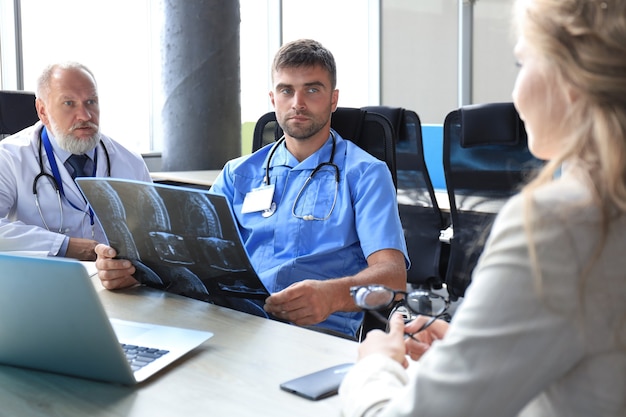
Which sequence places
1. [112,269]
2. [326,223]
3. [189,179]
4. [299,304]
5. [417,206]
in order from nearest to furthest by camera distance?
[299,304]
[112,269]
[326,223]
[417,206]
[189,179]

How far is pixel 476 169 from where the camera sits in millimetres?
2900

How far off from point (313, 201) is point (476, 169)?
1106mm

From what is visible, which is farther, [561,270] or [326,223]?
[326,223]

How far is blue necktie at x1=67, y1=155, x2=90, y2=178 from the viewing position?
260 cm

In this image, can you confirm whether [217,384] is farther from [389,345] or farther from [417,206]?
[417,206]

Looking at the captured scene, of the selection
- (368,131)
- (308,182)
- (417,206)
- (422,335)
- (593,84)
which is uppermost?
(593,84)

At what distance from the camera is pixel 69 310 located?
1.04 meters

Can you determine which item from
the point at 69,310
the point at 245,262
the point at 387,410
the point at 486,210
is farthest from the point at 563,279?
the point at 486,210

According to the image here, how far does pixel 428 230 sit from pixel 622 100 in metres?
2.61

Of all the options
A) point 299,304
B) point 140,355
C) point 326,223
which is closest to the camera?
point 140,355

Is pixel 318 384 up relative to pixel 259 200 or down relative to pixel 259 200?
down

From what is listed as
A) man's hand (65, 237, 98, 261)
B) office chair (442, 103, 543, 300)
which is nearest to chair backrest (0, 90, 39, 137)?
man's hand (65, 237, 98, 261)

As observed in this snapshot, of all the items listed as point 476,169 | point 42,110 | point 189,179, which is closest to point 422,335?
point 476,169

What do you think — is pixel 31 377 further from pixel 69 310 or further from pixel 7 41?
pixel 7 41
